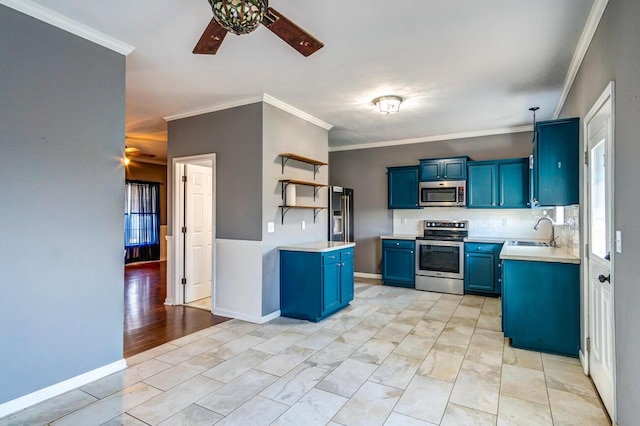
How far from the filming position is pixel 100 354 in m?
2.72

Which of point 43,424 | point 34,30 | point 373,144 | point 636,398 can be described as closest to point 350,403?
point 636,398

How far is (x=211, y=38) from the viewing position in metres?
2.15

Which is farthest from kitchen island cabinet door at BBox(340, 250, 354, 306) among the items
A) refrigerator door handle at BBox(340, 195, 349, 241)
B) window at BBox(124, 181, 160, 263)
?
window at BBox(124, 181, 160, 263)

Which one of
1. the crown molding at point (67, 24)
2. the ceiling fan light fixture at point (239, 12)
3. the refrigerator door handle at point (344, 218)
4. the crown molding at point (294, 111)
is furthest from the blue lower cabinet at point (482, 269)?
the crown molding at point (67, 24)

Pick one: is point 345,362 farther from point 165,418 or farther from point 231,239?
point 231,239

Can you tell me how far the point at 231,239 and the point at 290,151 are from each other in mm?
1362

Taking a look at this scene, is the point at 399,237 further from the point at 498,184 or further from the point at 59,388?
the point at 59,388

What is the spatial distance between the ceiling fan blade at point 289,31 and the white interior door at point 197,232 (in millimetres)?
3312

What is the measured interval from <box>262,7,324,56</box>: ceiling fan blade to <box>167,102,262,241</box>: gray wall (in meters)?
1.96

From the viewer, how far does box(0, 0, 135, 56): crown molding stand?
2.28 meters

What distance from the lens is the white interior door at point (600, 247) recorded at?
2160 mm

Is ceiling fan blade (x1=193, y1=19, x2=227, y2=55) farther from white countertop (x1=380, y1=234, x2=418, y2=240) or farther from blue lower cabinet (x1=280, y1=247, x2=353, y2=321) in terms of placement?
white countertop (x1=380, y1=234, x2=418, y2=240)

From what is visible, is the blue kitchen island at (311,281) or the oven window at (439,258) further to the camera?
the oven window at (439,258)

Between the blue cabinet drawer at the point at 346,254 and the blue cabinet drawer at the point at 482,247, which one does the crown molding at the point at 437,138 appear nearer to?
the blue cabinet drawer at the point at 482,247
